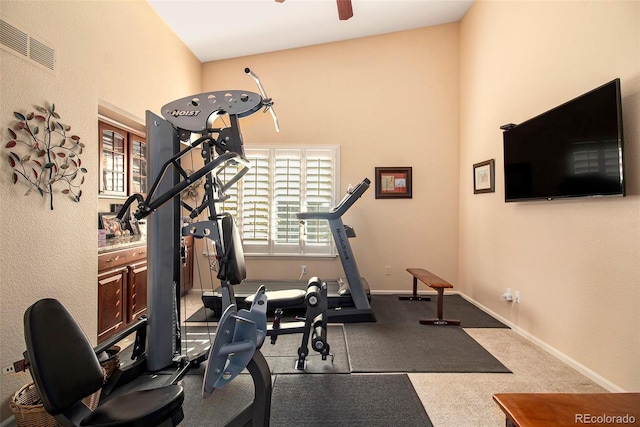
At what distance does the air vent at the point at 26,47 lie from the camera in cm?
189

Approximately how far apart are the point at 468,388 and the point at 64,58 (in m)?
3.79

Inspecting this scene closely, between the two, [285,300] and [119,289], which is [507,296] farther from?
[119,289]

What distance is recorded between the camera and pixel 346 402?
6.84 feet

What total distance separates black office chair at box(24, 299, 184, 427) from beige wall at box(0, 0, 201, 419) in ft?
3.17

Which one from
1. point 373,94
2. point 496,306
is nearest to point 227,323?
point 496,306

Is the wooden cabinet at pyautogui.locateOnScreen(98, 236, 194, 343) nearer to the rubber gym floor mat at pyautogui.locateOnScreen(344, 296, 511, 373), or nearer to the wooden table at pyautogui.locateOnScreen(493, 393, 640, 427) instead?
the rubber gym floor mat at pyautogui.locateOnScreen(344, 296, 511, 373)

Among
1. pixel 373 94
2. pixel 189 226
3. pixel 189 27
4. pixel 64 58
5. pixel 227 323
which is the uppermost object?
pixel 189 27

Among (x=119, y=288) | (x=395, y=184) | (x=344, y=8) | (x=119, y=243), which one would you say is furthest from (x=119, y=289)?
(x=395, y=184)

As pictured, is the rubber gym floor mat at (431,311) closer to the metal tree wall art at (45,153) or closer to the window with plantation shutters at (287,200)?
the window with plantation shutters at (287,200)

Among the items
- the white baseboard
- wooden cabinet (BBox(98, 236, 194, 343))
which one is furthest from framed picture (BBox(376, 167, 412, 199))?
wooden cabinet (BBox(98, 236, 194, 343))

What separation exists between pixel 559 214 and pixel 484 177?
1367mm

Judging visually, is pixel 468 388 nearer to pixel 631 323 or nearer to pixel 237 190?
pixel 631 323

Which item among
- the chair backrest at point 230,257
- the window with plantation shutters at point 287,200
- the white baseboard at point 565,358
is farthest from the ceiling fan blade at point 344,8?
the white baseboard at point 565,358

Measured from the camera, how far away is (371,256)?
189 inches
